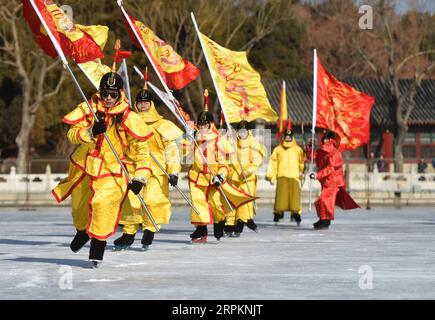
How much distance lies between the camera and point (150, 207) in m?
15.5

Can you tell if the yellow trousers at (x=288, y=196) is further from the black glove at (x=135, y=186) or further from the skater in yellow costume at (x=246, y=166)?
the black glove at (x=135, y=186)

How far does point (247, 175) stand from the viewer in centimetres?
1939

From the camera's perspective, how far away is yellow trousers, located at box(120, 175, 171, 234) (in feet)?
49.5

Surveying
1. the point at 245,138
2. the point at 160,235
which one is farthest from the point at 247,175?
the point at 160,235

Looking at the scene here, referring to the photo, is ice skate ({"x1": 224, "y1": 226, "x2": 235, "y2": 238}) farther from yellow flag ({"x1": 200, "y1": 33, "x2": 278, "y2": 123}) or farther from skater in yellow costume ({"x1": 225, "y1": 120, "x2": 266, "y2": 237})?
yellow flag ({"x1": 200, "y1": 33, "x2": 278, "y2": 123})

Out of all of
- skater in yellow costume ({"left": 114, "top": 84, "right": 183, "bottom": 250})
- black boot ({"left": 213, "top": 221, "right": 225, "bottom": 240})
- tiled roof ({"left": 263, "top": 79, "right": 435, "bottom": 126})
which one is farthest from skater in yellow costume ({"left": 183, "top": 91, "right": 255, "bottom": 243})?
tiled roof ({"left": 263, "top": 79, "right": 435, "bottom": 126})

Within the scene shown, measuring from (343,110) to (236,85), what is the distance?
281 cm

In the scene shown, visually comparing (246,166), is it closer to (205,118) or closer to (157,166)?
(205,118)

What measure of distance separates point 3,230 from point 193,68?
387 cm

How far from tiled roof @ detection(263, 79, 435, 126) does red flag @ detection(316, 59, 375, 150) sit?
3336cm

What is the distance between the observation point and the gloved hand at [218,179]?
16.9 meters

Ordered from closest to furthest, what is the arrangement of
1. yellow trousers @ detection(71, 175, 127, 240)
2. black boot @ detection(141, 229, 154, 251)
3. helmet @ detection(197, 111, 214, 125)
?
yellow trousers @ detection(71, 175, 127, 240) → black boot @ detection(141, 229, 154, 251) → helmet @ detection(197, 111, 214, 125)

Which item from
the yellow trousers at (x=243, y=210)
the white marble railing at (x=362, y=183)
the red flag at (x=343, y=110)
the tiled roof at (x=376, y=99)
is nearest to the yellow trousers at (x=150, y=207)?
the yellow trousers at (x=243, y=210)
